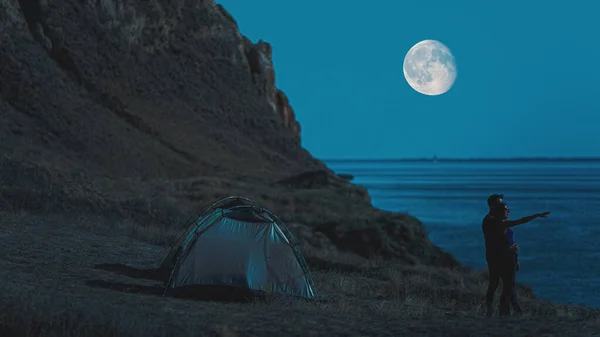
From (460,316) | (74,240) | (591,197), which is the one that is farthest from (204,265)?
(591,197)

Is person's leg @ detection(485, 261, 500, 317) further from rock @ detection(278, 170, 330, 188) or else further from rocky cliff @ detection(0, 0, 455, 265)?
rock @ detection(278, 170, 330, 188)

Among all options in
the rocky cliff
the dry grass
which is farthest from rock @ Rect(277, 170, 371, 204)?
the dry grass

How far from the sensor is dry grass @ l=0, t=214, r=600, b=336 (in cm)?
916

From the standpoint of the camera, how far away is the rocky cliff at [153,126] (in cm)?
2916

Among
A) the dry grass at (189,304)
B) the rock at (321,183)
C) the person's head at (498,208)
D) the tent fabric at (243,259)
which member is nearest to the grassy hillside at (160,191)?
the dry grass at (189,304)

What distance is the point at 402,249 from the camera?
2797 centimetres

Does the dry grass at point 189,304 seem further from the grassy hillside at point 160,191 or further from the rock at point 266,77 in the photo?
Answer: the rock at point 266,77

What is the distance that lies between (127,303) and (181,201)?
25482 millimetres

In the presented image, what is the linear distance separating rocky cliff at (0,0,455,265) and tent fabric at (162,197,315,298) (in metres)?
11.1

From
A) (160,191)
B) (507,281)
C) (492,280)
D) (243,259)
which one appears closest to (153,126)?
(160,191)

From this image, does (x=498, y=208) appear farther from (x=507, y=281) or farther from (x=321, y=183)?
(x=321, y=183)

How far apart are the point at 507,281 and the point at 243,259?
4318 millimetres

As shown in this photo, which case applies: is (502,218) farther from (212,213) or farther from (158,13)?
(158,13)

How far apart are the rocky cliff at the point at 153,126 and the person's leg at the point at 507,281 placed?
15004 millimetres
